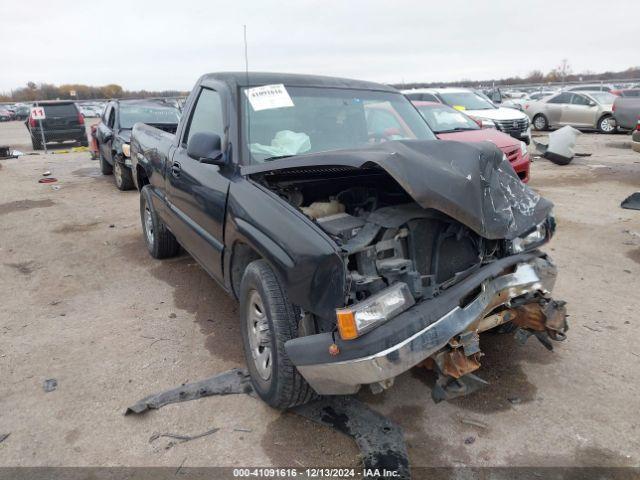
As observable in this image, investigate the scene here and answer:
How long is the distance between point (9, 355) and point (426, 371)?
305 centimetres

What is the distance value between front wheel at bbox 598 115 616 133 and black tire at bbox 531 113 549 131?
188 centimetres

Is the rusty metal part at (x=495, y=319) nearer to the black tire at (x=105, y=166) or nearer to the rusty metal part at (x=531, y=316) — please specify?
the rusty metal part at (x=531, y=316)

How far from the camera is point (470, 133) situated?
26.6 ft

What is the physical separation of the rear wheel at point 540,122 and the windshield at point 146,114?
14.5m

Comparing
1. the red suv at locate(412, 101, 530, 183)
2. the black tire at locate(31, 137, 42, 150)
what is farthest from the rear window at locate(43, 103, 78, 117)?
the red suv at locate(412, 101, 530, 183)

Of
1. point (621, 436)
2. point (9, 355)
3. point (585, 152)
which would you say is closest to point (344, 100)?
point (621, 436)

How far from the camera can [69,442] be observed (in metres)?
2.72

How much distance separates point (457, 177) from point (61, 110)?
17.9 m

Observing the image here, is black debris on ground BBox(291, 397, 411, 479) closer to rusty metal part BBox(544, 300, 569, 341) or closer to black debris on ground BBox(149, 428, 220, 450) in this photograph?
black debris on ground BBox(149, 428, 220, 450)

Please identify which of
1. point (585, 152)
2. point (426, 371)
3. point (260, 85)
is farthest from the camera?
point (585, 152)

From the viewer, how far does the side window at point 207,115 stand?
3.70m

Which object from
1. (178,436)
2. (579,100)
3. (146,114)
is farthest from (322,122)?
(579,100)

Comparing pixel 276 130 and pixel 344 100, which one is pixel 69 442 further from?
pixel 344 100

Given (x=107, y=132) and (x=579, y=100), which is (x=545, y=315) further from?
(x=579, y=100)
